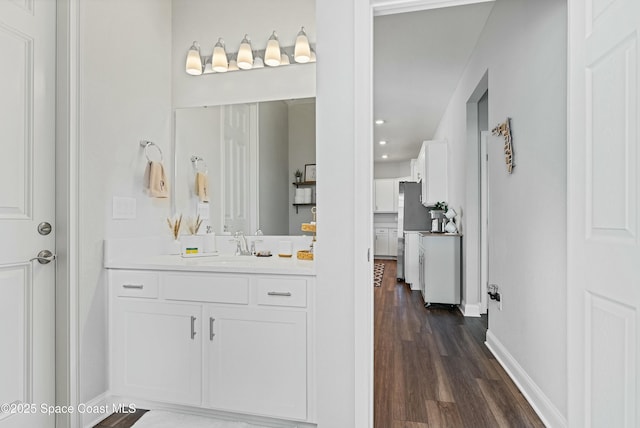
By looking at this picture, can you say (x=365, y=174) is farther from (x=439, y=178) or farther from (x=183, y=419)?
(x=439, y=178)

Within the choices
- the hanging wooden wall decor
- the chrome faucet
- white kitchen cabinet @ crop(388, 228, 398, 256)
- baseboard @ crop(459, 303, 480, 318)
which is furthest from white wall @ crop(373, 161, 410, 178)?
the chrome faucet

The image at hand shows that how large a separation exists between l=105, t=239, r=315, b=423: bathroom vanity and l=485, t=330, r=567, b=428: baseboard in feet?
3.83

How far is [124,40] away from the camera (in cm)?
215

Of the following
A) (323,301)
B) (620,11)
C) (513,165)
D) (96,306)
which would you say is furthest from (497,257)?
(96,306)

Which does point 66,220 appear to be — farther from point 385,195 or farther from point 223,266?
point 385,195

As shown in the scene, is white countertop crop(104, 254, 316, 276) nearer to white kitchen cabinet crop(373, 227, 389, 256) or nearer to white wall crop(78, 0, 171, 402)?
white wall crop(78, 0, 171, 402)

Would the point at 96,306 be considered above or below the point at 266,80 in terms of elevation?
below

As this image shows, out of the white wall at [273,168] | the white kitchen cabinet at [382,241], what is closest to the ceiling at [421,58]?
the white wall at [273,168]

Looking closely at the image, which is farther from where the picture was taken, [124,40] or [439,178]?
[439,178]

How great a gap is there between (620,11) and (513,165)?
4.26 ft

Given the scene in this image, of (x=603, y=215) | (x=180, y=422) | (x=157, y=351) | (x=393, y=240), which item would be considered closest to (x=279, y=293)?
(x=157, y=351)

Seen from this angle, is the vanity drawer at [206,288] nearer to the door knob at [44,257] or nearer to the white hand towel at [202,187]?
the door knob at [44,257]

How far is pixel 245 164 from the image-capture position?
254 centimetres

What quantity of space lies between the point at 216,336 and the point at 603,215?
1705 mm
